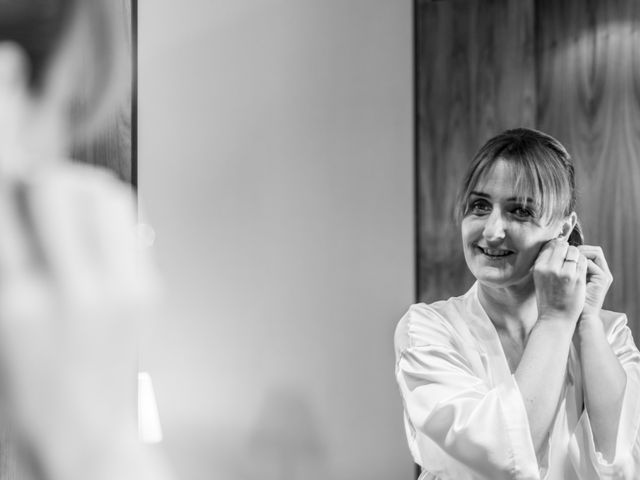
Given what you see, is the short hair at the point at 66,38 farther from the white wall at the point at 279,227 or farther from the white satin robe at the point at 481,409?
the white satin robe at the point at 481,409

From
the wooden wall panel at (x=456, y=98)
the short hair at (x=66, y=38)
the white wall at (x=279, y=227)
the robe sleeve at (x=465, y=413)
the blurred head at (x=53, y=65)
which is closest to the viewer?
the blurred head at (x=53, y=65)

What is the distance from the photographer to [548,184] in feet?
5.12

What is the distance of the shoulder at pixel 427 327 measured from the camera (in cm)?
157

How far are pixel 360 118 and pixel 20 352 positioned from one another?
91.6 inches

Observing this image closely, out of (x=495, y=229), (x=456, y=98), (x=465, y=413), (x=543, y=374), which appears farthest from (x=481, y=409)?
(x=456, y=98)

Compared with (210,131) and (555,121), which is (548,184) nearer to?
(210,131)

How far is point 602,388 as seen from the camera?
150 centimetres

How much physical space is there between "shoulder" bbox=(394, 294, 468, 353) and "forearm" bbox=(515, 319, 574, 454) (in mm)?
176

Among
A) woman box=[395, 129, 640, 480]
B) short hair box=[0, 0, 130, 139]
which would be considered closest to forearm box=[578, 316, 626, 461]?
woman box=[395, 129, 640, 480]

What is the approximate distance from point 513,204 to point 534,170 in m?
0.07

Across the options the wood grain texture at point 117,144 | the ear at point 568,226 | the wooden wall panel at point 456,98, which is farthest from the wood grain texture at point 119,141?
the wooden wall panel at point 456,98

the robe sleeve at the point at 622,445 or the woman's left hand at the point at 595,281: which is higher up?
the woman's left hand at the point at 595,281

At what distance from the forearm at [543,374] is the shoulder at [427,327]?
0.58ft

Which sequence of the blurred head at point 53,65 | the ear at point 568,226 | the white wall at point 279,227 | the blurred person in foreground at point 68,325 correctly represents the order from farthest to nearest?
the white wall at point 279,227
the ear at point 568,226
the blurred head at point 53,65
the blurred person in foreground at point 68,325
